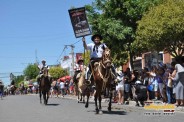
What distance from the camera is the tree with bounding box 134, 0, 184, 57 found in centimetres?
2892

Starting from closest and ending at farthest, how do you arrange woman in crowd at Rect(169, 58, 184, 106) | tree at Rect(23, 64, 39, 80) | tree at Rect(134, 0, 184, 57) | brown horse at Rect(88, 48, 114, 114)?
brown horse at Rect(88, 48, 114, 114)
woman in crowd at Rect(169, 58, 184, 106)
tree at Rect(134, 0, 184, 57)
tree at Rect(23, 64, 39, 80)

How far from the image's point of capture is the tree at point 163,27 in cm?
2892

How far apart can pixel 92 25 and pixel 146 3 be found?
4532 mm

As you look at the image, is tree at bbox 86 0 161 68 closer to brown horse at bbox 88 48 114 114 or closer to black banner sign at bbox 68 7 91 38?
black banner sign at bbox 68 7 91 38

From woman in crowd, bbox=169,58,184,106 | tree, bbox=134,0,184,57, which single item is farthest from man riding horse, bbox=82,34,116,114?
tree, bbox=134,0,184,57

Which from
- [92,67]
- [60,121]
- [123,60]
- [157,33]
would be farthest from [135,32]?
[60,121]

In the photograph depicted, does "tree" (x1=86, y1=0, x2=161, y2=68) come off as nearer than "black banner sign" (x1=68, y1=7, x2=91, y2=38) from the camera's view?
No

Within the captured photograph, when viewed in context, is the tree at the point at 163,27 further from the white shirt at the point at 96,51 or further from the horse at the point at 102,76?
the horse at the point at 102,76

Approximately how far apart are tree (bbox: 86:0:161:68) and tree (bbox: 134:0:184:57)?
189 cm

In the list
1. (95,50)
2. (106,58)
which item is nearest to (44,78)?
(95,50)

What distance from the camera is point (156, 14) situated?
29.9 m

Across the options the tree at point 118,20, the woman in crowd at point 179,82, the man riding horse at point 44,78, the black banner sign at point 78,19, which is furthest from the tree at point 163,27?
the woman in crowd at point 179,82

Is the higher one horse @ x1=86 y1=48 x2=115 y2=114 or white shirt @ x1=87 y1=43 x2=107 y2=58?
white shirt @ x1=87 y1=43 x2=107 y2=58

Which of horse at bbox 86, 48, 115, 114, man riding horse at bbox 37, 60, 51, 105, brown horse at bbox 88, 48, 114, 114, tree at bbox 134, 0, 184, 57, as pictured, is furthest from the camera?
tree at bbox 134, 0, 184, 57
